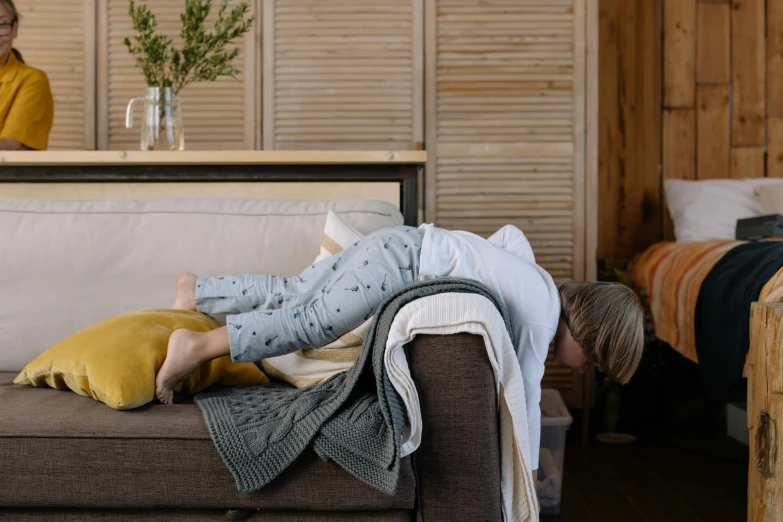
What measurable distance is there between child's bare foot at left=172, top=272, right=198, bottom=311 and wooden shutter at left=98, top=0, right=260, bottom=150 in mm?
1542

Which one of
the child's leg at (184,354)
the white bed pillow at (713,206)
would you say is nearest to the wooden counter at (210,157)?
the child's leg at (184,354)

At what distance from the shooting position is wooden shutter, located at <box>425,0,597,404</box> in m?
3.19

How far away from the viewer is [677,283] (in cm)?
268

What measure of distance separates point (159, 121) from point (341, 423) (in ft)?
4.69

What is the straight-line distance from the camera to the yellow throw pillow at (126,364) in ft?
4.58

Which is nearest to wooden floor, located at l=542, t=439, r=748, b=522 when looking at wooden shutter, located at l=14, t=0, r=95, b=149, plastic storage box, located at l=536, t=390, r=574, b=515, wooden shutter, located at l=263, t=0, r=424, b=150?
plastic storage box, located at l=536, t=390, r=574, b=515

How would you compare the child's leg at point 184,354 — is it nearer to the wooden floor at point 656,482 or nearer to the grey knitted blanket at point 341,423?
the grey knitted blanket at point 341,423

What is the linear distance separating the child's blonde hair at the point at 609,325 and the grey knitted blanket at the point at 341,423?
0.20 meters

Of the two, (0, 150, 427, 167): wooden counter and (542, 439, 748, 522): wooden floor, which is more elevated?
(0, 150, 427, 167): wooden counter

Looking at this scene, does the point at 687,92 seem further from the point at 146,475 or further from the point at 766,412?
the point at 146,475

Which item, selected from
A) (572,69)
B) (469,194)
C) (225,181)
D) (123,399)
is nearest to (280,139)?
(469,194)

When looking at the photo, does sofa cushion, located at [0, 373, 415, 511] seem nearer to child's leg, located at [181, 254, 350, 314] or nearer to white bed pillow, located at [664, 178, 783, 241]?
child's leg, located at [181, 254, 350, 314]

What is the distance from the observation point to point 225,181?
7.30 feet

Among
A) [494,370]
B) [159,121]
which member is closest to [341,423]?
[494,370]
